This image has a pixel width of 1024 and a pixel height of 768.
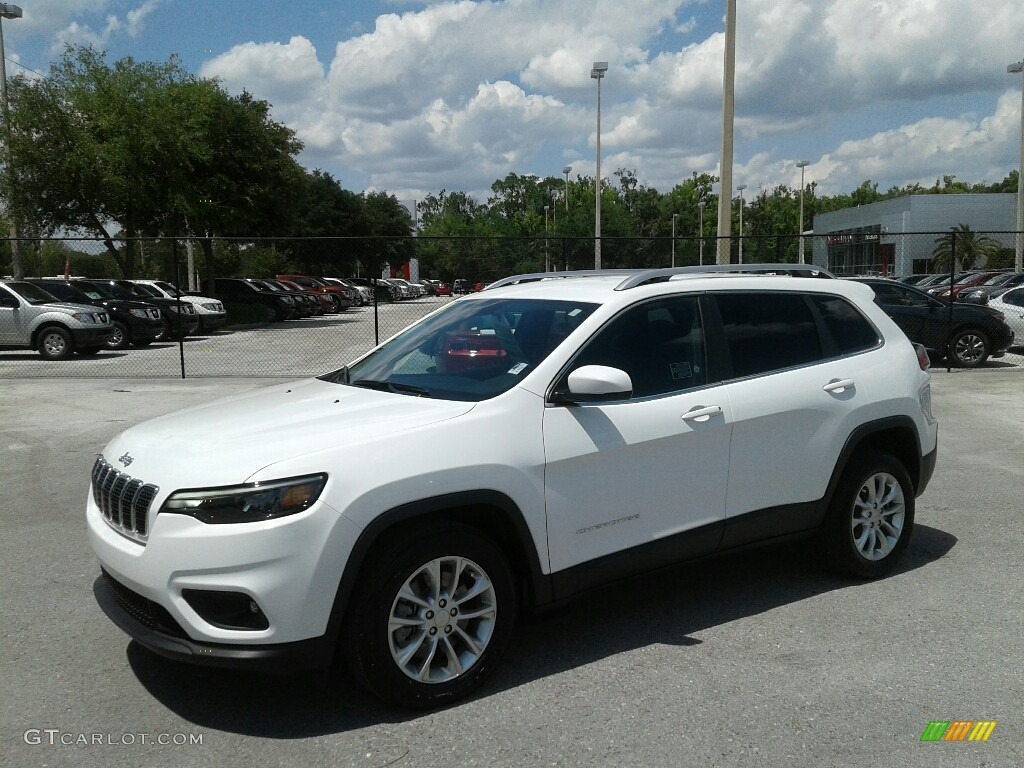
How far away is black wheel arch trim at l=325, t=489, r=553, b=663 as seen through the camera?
11.5ft

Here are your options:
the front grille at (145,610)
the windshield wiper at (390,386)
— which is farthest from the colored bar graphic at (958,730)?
the front grille at (145,610)

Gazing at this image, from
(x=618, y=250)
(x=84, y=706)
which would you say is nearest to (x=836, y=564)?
(x=84, y=706)

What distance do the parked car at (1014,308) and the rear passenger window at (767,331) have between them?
1413 cm

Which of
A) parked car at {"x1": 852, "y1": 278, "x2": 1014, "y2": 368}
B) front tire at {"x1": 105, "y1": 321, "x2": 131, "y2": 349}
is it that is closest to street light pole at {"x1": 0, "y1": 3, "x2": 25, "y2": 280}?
front tire at {"x1": 105, "y1": 321, "x2": 131, "y2": 349}

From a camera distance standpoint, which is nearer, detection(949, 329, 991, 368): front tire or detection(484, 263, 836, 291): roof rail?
detection(484, 263, 836, 291): roof rail

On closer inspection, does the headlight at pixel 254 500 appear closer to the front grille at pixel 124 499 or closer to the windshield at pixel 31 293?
the front grille at pixel 124 499

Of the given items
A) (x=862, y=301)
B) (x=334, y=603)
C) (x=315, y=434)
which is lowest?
A: (x=334, y=603)

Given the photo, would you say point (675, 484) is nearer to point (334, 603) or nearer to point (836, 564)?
point (836, 564)

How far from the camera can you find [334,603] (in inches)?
137

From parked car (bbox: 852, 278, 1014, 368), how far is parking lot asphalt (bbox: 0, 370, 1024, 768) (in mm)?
11030

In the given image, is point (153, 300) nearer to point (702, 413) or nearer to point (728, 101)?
point (728, 101)

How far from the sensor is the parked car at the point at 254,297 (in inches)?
1224

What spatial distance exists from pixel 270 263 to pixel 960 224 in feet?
134

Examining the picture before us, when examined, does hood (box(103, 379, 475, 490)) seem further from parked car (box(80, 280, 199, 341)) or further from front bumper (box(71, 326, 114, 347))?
parked car (box(80, 280, 199, 341))
